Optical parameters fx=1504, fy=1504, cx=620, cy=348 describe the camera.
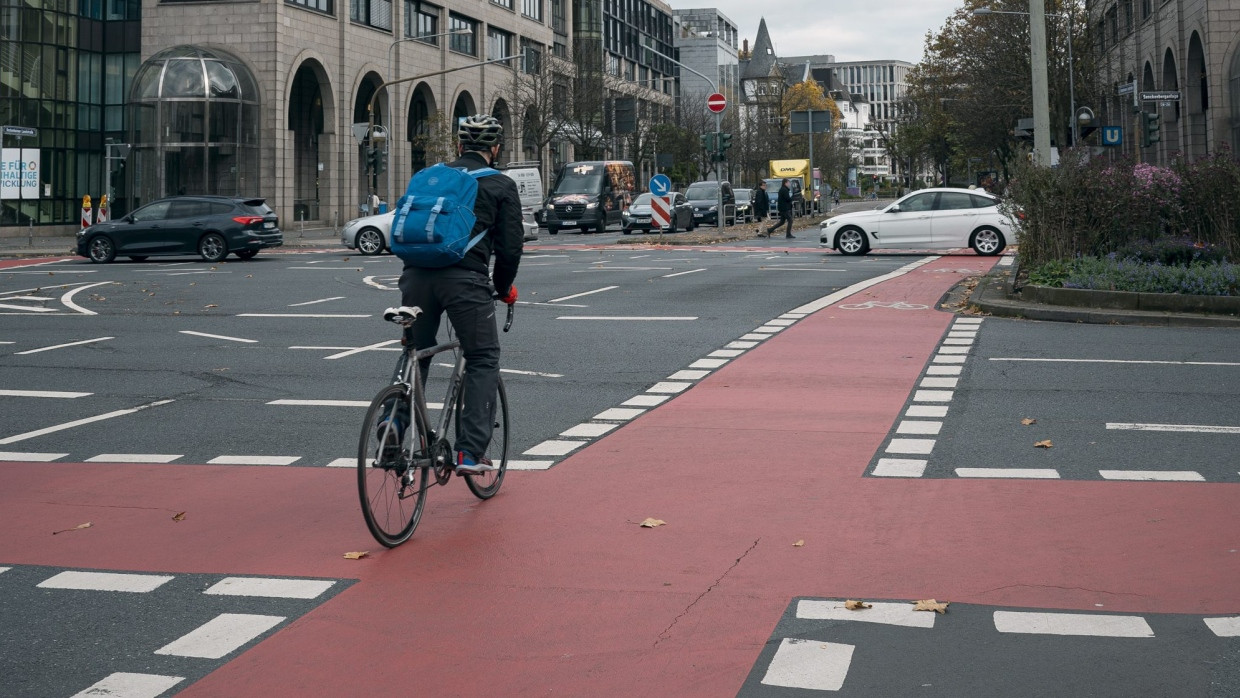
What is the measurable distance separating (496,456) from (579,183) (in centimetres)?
4504

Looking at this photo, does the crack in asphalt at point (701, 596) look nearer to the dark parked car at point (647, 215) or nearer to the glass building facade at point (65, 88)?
the dark parked car at point (647, 215)

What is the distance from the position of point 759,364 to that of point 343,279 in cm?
1400

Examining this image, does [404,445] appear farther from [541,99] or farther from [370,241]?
[541,99]

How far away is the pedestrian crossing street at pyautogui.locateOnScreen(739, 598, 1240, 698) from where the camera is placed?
172 inches

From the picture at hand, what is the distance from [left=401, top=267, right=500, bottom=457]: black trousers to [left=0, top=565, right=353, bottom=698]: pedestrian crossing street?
1312 millimetres

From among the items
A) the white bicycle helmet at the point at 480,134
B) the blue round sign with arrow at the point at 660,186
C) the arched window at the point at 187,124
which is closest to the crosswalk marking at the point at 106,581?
the white bicycle helmet at the point at 480,134

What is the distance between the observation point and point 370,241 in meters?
36.1

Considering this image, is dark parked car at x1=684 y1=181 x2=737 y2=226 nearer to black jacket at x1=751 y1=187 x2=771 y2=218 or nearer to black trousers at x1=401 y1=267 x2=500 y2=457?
black jacket at x1=751 y1=187 x2=771 y2=218

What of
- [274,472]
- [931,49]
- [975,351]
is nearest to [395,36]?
[931,49]

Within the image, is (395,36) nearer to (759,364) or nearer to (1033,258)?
(1033,258)

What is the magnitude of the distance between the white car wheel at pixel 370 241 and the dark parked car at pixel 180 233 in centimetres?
289

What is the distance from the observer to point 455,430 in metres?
6.98

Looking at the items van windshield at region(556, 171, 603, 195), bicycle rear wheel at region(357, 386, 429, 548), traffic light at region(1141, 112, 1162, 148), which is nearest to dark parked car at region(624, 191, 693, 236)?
van windshield at region(556, 171, 603, 195)

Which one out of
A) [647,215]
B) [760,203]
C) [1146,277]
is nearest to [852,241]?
[1146,277]
